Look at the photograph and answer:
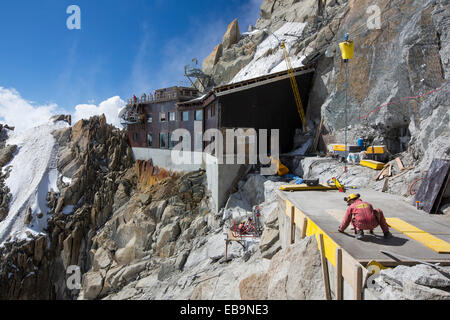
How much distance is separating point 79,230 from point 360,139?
33.0 m

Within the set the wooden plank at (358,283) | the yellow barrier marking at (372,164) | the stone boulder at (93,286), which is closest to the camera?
the wooden plank at (358,283)

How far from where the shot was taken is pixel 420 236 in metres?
6.20

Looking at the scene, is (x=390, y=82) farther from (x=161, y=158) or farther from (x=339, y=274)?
(x=161, y=158)

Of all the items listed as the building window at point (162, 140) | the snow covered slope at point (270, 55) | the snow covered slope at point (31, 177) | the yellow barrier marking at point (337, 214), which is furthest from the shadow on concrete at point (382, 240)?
the snow covered slope at point (31, 177)

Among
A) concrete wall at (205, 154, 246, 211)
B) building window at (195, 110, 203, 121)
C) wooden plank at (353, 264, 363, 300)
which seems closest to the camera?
wooden plank at (353, 264, 363, 300)

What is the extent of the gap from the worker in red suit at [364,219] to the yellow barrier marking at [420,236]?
2.39 ft

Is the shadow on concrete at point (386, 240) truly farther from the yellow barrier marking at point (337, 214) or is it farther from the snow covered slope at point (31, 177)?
the snow covered slope at point (31, 177)

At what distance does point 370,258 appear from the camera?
5016 millimetres

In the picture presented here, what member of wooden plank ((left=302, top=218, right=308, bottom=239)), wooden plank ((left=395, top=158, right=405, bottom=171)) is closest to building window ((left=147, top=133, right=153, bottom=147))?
wooden plank ((left=395, top=158, right=405, bottom=171))

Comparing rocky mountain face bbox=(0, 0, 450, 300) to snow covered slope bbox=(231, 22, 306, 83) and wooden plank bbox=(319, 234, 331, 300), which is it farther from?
snow covered slope bbox=(231, 22, 306, 83)

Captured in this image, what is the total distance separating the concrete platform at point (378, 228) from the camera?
5.22 meters

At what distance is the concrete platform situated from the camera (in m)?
5.22

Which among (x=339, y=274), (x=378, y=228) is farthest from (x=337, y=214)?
(x=339, y=274)

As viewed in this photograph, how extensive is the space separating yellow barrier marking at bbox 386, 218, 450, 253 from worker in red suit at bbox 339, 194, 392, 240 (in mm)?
728
